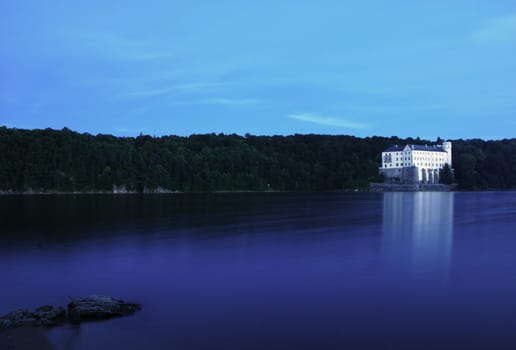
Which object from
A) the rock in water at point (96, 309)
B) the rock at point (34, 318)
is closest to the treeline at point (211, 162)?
the rock in water at point (96, 309)

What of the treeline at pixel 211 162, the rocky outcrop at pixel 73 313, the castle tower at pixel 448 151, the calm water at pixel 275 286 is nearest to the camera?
the calm water at pixel 275 286

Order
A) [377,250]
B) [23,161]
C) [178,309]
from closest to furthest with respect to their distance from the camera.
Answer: [178,309] < [377,250] < [23,161]

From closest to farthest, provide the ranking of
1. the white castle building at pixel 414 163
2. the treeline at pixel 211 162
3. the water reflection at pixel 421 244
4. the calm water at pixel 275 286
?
the calm water at pixel 275 286
the water reflection at pixel 421 244
the treeline at pixel 211 162
the white castle building at pixel 414 163

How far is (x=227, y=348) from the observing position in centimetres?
979

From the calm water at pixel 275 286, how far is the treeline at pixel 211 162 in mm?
98474

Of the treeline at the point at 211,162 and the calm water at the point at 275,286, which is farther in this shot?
the treeline at the point at 211,162

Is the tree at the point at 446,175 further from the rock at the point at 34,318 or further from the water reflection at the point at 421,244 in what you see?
the rock at the point at 34,318

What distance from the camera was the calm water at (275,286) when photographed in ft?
34.2

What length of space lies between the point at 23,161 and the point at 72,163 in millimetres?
11351

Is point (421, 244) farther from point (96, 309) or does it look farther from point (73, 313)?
point (73, 313)

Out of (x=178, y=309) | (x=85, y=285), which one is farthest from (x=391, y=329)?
(x=85, y=285)

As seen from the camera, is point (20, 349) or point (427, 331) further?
point (427, 331)

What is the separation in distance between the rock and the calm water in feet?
2.04

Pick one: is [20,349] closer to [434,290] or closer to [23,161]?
[434,290]
